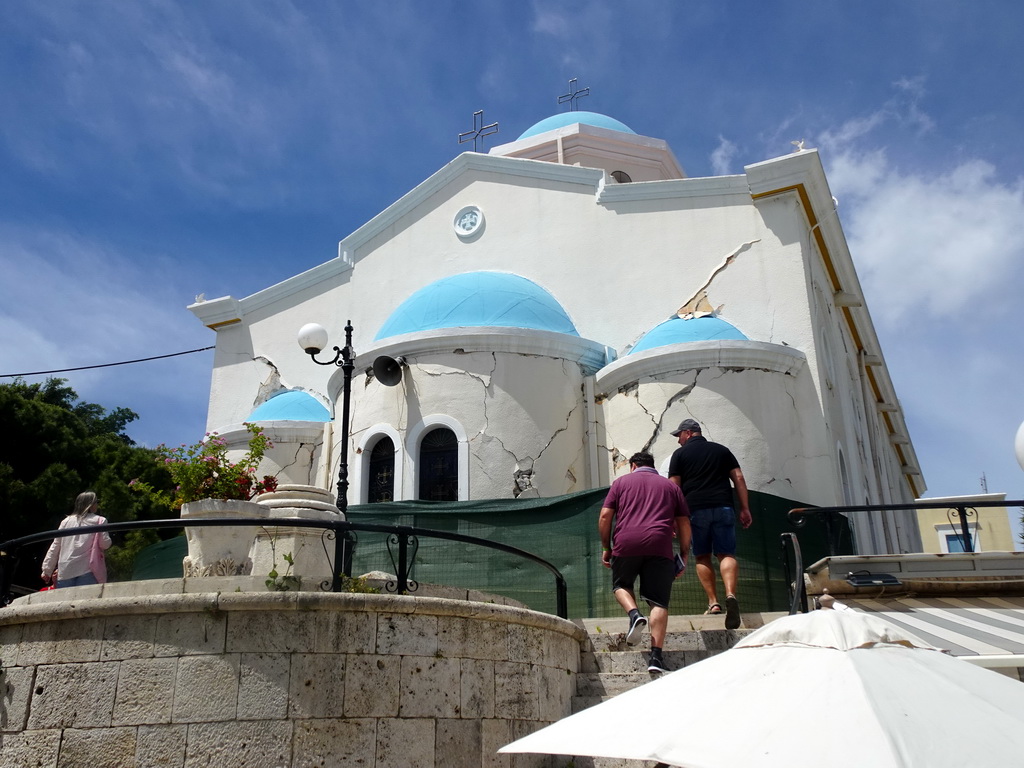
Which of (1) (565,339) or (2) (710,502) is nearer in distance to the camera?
(2) (710,502)

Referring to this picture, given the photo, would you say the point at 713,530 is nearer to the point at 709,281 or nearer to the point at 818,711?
the point at 818,711

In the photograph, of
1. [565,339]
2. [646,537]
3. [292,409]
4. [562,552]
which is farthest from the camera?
[292,409]

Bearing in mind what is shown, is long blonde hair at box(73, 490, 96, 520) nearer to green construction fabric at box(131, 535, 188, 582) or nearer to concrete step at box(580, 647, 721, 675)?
green construction fabric at box(131, 535, 188, 582)

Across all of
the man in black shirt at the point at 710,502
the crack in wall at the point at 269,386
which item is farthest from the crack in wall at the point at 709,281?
the crack in wall at the point at 269,386

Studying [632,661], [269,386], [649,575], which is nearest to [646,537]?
[649,575]

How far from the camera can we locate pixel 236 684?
18.7 feet

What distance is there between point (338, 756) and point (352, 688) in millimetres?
403

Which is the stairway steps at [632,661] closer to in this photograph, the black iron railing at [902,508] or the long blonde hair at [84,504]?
the black iron railing at [902,508]

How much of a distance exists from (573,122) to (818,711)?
69.3 ft

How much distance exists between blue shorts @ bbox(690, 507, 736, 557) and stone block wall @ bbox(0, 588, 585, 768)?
2681 millimetres

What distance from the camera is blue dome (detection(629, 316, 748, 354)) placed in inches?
531

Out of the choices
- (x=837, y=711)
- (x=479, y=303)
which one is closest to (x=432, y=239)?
(x=479, y=303)

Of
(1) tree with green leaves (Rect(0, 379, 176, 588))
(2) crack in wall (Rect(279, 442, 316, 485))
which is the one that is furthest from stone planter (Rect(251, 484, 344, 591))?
(1) tree with green leaves (Rect(0, 379, 176, 588))

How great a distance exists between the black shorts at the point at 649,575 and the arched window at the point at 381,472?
6705 mm
